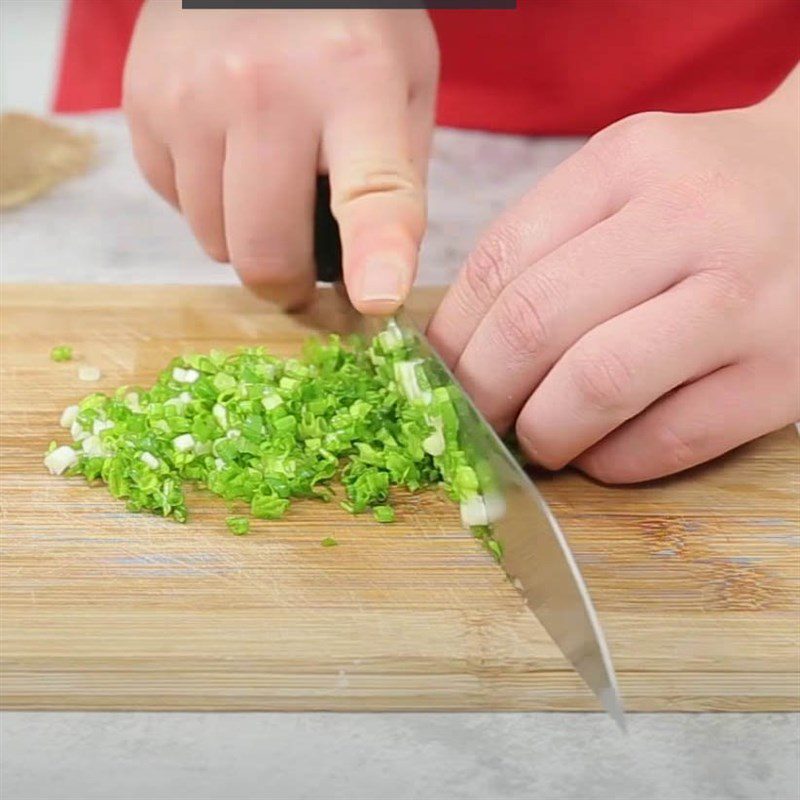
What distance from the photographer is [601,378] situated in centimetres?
125

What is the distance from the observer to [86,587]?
123cm

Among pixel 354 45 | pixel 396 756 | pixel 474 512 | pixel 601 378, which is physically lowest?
pixel 396 756

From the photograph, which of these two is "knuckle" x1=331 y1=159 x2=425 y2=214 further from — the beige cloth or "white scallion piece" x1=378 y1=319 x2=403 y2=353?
the beige cloth

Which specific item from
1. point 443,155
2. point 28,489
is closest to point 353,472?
point 28,489

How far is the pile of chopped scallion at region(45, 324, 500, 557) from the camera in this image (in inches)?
52.2

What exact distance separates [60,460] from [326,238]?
46cm

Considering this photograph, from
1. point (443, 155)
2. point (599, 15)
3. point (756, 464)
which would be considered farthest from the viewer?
point (443, 155)

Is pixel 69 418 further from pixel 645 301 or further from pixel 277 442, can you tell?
pixel 645 301

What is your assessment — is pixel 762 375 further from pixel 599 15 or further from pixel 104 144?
pixel 104 144

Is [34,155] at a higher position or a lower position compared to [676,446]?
lower

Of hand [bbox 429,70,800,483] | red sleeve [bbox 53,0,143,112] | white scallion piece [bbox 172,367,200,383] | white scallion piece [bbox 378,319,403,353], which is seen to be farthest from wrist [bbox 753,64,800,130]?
red sleeve [bbox 53,0,143,112]

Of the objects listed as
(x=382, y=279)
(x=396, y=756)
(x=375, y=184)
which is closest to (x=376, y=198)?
(x=375, y=184)

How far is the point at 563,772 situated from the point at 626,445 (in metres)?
0.36

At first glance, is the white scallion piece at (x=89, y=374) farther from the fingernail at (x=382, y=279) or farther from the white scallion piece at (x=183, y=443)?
the fingernail at (x=382, y=279)
